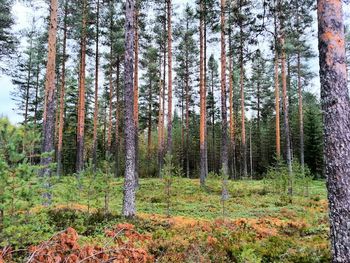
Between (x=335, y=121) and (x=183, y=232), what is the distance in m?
5.28

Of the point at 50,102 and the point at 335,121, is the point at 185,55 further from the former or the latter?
the point at 335,121

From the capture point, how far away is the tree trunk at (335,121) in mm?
4188

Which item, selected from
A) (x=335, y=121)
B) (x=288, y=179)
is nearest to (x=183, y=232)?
(x=335, y=121)

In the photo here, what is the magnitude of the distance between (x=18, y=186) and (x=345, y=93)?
15.6 ft

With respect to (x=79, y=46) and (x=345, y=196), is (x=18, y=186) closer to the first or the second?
(x=345, y=196)

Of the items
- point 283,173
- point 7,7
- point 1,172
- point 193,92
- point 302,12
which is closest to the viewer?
point 1,172

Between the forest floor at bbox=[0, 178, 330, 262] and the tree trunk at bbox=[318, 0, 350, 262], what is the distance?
149 cm

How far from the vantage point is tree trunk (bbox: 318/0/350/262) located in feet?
13.7

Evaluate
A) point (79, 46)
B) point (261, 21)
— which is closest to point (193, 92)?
point (79, 46)

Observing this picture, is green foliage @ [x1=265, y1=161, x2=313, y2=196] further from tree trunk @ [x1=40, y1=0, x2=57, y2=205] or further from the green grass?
tree trunk @ [x1=40, y1=0, x2=57, y2=205]

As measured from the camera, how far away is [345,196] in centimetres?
419

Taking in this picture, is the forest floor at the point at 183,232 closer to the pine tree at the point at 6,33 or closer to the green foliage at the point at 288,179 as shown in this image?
the green foliage at the point at 288,179

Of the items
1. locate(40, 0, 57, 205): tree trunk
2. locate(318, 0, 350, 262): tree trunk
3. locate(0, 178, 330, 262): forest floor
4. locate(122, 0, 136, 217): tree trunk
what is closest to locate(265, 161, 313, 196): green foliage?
locate(0, 178, 330, 262): forest floor

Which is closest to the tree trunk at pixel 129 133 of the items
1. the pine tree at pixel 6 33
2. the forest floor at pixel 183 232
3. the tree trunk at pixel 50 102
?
the forest floor at pixel 183 232
